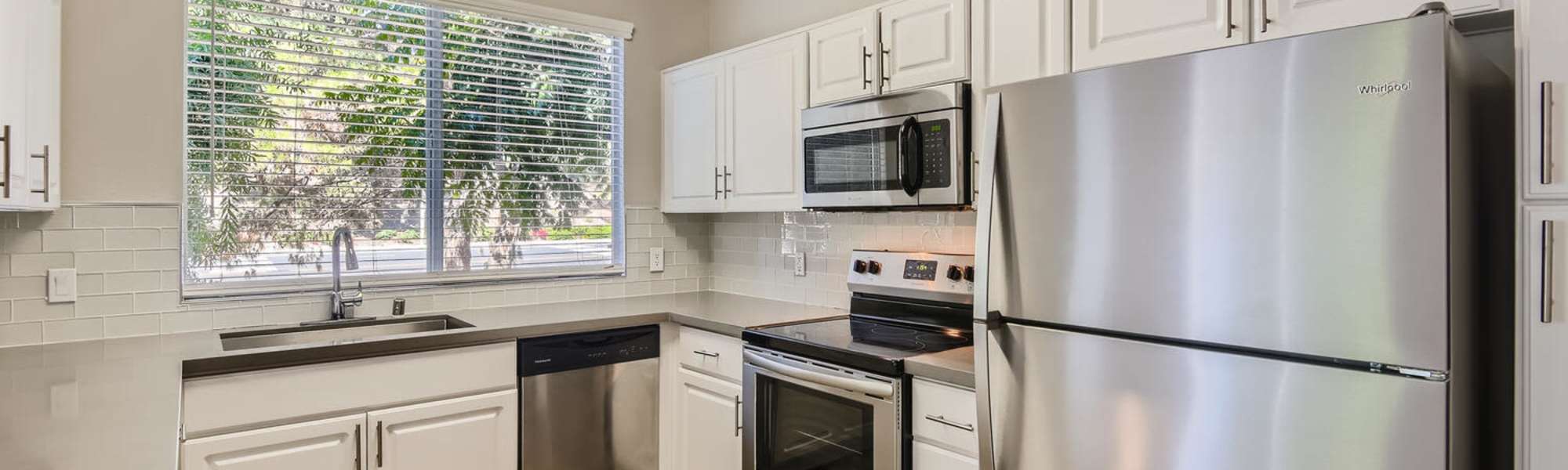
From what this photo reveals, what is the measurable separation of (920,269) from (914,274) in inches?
1.0

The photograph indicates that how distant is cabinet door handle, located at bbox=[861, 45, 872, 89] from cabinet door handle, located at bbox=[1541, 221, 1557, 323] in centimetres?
168

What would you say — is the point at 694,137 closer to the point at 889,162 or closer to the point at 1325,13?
the point at 889,162

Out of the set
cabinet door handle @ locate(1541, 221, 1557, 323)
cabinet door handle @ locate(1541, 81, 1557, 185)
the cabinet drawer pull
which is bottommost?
the cabinet drawer pull

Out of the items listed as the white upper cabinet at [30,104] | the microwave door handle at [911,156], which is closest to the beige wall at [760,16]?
the microwave door handle at [911,156]

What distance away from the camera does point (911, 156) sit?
2.35 metres

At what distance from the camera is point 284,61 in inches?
108

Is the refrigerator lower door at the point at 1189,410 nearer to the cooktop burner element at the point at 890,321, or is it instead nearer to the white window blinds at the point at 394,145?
the cooktop burner element at the point at 890,321

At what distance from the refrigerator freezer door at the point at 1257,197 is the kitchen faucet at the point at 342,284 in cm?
230

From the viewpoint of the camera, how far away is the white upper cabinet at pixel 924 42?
226cm

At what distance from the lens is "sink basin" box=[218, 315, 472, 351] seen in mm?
2602

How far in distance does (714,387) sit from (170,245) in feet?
5.85

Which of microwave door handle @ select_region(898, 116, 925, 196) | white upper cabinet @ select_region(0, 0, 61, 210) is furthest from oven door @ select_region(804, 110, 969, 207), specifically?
white upper cabinet @ select_region(0, 0, 61, 210)

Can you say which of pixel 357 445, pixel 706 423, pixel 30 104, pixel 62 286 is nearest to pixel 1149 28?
pixel 706 423

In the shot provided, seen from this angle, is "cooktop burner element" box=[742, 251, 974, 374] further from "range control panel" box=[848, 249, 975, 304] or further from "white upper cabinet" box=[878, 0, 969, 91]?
"white upper cabinet" box=[878, 0, 969, 91]
